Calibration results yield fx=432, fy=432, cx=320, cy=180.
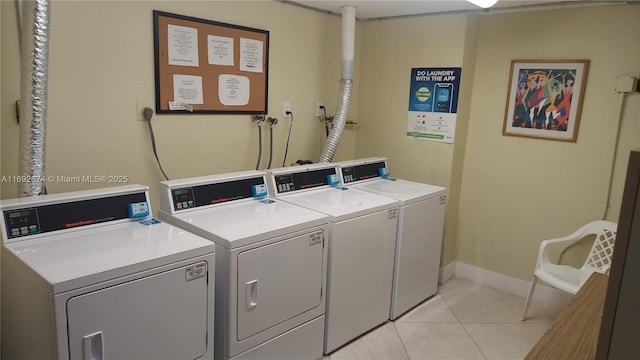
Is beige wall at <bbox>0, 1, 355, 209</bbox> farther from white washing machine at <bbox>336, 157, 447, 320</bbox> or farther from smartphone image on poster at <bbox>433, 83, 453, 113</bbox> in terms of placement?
smartphone image on poster at <bbox>433, 83, 453, 113</bbox>

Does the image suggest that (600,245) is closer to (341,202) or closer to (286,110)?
(341,202)

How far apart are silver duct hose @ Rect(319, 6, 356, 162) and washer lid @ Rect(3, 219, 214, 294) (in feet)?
5.45

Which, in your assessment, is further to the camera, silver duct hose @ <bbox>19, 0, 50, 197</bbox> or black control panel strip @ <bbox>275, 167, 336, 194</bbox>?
black control panel strip @ <bbox>275, 167, 336, 194</bbox>

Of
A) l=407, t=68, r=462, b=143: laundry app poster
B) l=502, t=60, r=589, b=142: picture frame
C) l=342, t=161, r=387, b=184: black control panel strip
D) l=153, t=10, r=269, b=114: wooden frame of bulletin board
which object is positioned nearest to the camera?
l=153, t=10, r=269, b=114: wooden frame of bulletin board

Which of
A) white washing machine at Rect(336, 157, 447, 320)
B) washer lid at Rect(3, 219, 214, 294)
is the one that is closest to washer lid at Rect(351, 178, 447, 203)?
white washing machine at Rect(336, 157, 447, 320)

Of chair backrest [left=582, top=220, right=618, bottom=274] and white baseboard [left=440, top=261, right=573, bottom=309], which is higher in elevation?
chair backrest [left=582, top=220, right=618, bottom=274]

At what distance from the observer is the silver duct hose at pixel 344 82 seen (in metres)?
3.35

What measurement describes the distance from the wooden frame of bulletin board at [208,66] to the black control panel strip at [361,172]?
0.79m

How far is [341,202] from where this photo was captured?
2754mm

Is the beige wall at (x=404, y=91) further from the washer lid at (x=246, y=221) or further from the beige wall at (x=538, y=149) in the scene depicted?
the washer lid at (x=246, y=221)

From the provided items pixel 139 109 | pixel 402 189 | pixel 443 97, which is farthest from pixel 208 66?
pixel 443 97

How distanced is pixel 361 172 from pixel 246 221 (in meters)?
1.43

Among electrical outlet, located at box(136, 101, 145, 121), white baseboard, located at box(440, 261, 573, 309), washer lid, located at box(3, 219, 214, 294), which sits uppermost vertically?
electrical outlet, located at box(136, 101, 145, 121)

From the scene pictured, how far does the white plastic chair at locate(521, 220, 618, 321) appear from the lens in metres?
3.02
